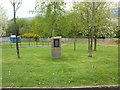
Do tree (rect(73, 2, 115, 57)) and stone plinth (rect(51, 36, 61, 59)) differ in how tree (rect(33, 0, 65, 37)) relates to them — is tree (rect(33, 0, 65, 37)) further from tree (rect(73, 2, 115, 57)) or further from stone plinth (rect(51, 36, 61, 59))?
stone plinth (rect(51, 36, 61, 59))

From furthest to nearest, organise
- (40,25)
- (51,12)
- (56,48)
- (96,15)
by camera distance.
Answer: (40,25), (51,12), (96,15), (56,48)

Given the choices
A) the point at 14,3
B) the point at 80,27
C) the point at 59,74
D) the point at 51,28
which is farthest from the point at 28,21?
the point at 59,74

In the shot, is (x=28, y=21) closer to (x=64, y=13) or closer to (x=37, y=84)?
(x=64, y=13)

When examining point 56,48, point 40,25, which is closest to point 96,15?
point 56,48

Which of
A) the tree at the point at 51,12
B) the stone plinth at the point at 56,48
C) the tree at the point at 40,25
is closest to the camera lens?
the stone plinth at the point at 56,48

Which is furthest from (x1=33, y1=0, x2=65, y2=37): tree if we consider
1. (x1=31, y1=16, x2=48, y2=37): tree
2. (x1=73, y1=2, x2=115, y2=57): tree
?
(x1=73, y1=2, x2=115, y2=57): tree

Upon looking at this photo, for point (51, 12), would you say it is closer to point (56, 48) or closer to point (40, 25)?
point (40, 25)

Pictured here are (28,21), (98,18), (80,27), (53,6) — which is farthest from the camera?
(28,21)

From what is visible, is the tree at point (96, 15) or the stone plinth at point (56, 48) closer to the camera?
the stone plinth at point (56, 48)

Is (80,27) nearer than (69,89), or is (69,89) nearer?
(69,89)

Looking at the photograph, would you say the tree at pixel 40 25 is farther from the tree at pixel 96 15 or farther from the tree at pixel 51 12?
the tree at pixel 96 15

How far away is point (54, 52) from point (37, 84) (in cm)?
339

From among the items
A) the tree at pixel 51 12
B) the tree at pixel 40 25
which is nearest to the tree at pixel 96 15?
the tree at pixel 51 12

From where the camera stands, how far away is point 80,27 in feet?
32.3
